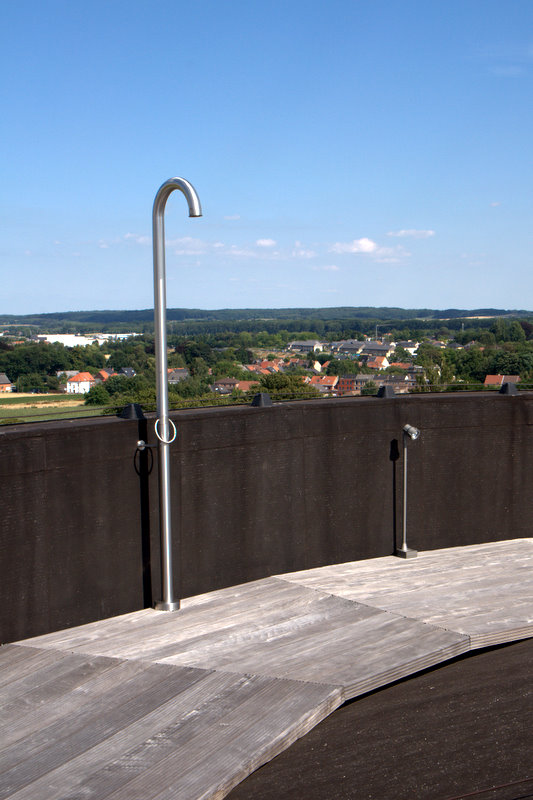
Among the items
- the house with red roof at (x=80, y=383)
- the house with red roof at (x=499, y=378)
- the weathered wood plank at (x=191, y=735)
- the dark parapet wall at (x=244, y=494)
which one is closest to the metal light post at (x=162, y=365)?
the dark parapet wall at (x=244, y=494)

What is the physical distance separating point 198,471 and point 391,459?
76.6 inches

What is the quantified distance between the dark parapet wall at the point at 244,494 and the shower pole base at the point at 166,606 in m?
0.09

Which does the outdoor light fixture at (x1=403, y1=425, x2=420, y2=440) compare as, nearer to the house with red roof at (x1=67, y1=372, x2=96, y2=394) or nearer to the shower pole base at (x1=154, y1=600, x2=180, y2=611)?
the shower pole base at (x1=154, y1=600, x2=180, y2=611)

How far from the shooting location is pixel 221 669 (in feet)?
14.7

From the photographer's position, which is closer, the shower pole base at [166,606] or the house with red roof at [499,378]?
the shower pole base at [166,606]

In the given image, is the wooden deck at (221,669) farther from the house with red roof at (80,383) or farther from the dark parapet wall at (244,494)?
the house with red roof at (80,383)

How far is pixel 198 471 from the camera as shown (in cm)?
575

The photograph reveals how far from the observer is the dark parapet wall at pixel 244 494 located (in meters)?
4.95

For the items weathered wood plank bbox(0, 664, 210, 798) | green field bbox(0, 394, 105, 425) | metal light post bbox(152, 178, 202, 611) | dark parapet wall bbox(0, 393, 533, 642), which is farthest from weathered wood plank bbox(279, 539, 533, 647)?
green field bbox(0, 394, 105, 425)

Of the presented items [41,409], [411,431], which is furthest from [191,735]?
[411,431]

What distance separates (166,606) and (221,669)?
1080mm

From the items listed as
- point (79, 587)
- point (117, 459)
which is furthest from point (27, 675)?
point (117, 459)

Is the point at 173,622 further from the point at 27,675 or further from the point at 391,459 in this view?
the point at 391,459

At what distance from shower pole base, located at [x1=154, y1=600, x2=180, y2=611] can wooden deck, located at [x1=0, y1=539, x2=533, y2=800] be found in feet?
0.24
